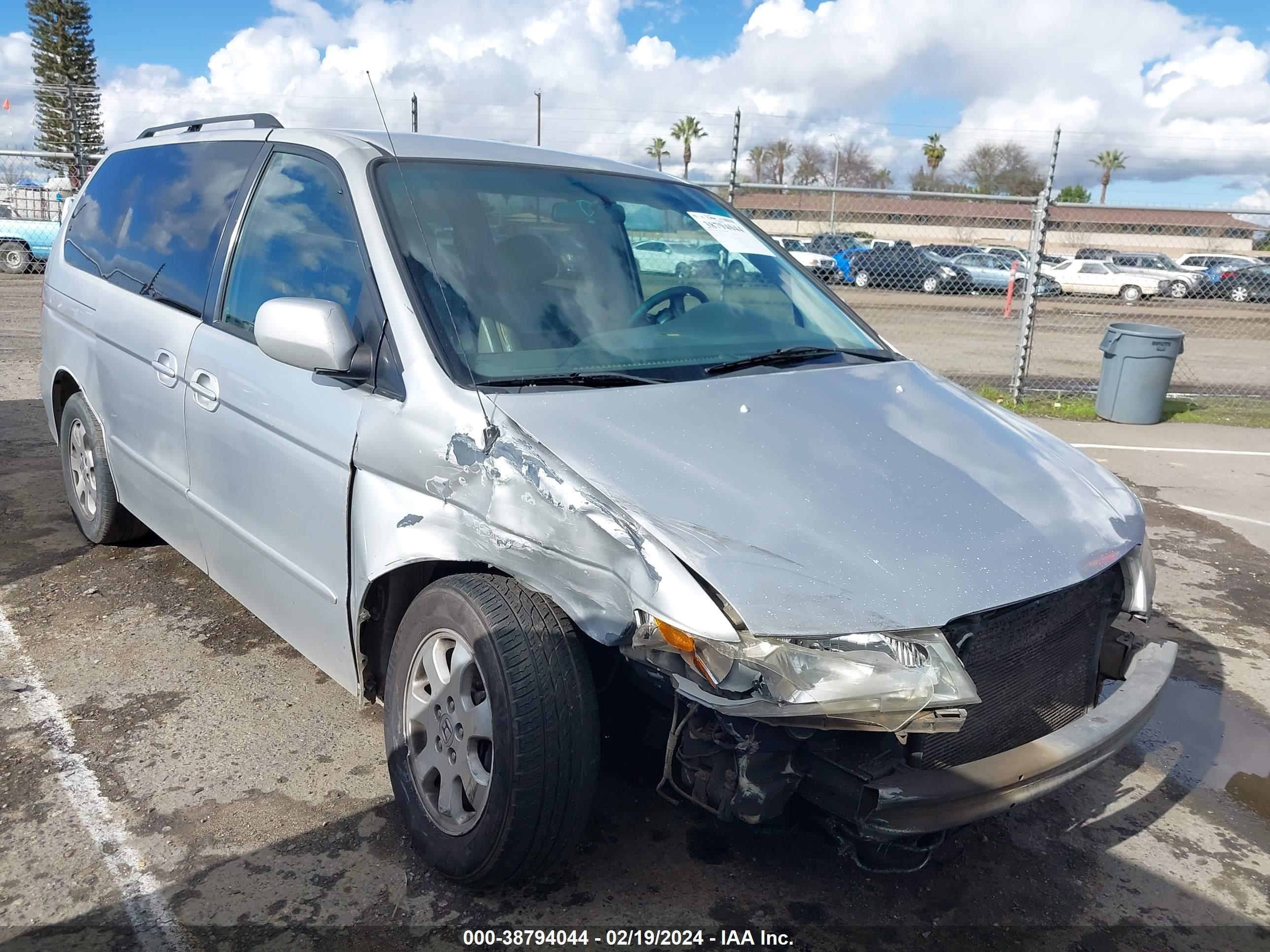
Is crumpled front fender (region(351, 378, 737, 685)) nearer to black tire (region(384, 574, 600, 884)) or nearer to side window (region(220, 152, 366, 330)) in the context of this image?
black tire (region(384, 574, 600, 884))

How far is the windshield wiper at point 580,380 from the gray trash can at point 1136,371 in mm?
7737

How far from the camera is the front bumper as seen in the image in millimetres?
2174

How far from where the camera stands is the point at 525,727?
2291mm

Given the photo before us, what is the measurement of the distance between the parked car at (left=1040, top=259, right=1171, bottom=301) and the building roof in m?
6.27

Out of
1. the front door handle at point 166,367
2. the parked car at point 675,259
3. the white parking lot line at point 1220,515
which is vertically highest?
the parked car at point 675,259

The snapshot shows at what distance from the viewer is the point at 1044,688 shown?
256cm

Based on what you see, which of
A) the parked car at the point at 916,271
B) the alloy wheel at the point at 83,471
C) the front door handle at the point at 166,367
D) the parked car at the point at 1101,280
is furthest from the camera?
the parked car at the point at 1101,280

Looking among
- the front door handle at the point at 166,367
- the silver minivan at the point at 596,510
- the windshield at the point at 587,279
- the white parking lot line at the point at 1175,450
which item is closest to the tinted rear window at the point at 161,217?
the silver minivan at the point at 596,510

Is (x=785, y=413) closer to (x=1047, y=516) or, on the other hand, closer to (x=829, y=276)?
(x=1047, y=516)

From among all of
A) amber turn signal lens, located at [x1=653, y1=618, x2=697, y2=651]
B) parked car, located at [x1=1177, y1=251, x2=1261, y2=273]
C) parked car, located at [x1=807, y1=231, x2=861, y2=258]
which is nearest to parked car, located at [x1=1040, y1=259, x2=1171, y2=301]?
parked car, located at [x1=1177, y1=251, x2=1261, y2=273]

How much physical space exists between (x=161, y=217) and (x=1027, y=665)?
11.7ft

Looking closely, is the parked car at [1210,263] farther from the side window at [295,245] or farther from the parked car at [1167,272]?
the side window at [295,245]

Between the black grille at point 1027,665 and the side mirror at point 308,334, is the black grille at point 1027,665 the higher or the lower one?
the lower one

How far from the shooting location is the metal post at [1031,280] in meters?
9.58
